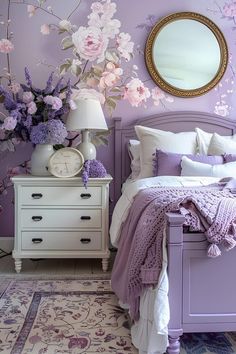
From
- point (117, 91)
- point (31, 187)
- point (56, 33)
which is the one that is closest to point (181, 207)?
point (31, 187)

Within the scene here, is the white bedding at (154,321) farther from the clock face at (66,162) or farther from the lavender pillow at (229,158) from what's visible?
the lavender pillow at (229,158)

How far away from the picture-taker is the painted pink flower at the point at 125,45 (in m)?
3.33

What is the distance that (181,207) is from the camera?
1703 millimetres

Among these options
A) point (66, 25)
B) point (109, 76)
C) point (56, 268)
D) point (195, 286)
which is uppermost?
point (66, 25)

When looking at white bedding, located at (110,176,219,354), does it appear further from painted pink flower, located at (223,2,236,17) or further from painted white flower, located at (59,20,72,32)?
painted pink flower, located at (223,2,236,17)

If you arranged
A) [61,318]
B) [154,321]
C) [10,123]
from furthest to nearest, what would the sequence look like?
[10,123]
[61,318]
[154,321]

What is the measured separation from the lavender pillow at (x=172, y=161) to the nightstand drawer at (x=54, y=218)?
609 mm

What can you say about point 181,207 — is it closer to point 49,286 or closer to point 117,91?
point 49,286

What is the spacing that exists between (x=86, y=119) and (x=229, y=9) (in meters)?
1.58

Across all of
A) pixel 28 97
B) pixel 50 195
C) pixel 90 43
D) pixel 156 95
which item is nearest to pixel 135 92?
pixel 156 95

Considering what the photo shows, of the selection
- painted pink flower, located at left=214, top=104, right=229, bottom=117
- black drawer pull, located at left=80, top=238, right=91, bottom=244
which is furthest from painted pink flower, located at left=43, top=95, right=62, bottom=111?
painted pink flower, located at left=214, top=104, right=229, bottom=117

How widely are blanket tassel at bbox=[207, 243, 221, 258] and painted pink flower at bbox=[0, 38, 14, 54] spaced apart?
2447 millimetres

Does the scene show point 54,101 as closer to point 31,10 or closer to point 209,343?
point 31,10

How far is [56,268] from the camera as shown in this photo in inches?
118
